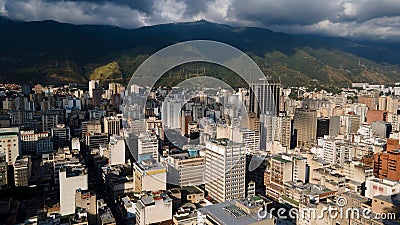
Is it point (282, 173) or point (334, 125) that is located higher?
point (334, 125)

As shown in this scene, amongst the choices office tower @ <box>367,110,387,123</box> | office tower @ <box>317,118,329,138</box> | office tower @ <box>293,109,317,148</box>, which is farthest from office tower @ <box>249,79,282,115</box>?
office tower @ <box>367,110,387,123</box>

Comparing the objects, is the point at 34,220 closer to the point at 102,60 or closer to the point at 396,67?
Answer: the point at 102,60

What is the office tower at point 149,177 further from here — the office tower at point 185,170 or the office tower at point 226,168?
the office tower at point 226,168

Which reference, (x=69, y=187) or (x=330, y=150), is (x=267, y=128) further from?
(x=69, y=187)

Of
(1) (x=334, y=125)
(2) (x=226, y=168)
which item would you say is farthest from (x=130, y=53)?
(2) (x=226, y=168)

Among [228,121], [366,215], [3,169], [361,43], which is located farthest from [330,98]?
[361,43]

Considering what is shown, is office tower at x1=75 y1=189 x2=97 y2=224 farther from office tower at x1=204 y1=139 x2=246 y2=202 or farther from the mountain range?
the mountain range
